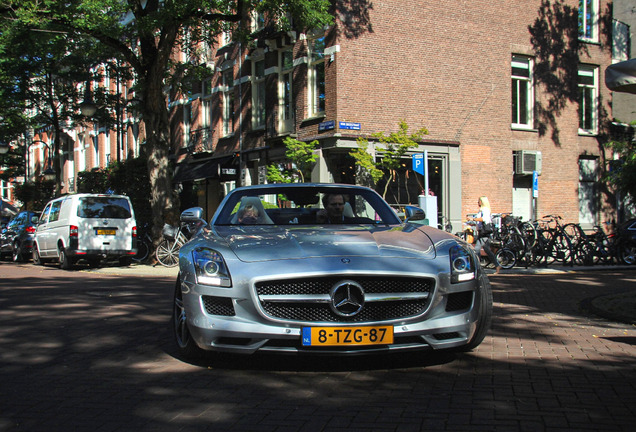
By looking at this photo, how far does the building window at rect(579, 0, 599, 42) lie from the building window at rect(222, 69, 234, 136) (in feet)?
44.1

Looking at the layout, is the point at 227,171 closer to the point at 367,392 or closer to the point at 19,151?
the point at 367,392

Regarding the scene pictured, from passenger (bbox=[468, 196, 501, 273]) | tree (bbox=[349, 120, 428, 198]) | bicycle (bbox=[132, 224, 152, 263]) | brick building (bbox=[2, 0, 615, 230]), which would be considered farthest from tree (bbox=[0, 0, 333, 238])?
passenger (bbox=[468, 196, 501, 273])

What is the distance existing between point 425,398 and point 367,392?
36cm

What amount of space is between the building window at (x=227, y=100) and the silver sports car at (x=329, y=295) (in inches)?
877

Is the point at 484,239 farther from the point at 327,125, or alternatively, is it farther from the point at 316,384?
the point at 316,384

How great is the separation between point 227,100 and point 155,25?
1105cm

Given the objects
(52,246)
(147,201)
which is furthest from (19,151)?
(52,246)

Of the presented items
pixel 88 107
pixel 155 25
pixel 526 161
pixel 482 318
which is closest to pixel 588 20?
pixel 526 161

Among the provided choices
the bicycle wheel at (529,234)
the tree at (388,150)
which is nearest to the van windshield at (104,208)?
the tree at (388,150)

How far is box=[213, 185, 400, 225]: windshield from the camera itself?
236 inches

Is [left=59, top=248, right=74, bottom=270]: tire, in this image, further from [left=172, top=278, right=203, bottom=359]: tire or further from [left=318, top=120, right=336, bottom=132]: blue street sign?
[left=172, top=278, right=203, bottom=359]: tire

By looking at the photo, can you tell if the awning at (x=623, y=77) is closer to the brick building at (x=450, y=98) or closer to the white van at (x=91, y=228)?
the brick building at (x=450, y=98)

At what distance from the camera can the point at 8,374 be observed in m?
4.80

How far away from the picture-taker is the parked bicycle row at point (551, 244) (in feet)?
50.4
